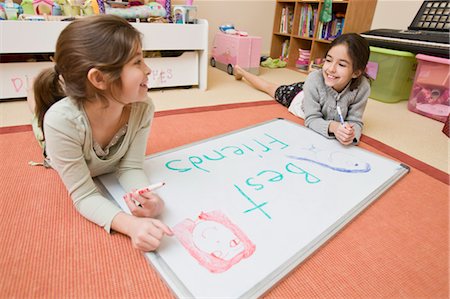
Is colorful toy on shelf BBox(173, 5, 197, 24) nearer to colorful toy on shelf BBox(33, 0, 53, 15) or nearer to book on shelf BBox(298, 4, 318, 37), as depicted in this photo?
colorful toy on shelf BBox(33, 0, 53, 15)

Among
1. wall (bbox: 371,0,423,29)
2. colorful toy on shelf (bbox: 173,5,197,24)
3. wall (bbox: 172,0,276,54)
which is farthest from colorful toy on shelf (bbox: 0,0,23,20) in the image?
wall (bbox: 371,0,423,29)

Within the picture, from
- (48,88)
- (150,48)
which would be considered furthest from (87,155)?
(150,48)

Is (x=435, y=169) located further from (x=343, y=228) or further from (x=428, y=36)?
(x=428, y=36)

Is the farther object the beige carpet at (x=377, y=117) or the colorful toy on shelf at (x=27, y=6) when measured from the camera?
the colorful toy on shelf at (x=27, y=6)

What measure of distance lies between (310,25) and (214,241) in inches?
89.5

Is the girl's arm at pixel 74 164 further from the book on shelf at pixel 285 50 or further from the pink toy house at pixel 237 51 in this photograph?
the book on shelf at pixel 285 50

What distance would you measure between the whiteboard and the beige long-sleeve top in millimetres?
53

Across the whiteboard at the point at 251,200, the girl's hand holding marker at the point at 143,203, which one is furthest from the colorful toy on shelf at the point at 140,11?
the girl's hand holding marker at the point at 143,203

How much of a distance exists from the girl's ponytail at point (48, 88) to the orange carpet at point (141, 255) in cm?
23

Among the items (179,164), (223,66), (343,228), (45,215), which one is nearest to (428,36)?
(223,66)

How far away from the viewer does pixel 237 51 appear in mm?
1987

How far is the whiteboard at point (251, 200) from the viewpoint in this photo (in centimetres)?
51

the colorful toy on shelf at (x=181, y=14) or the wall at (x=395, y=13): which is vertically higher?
the wall at (x=395, y=13)

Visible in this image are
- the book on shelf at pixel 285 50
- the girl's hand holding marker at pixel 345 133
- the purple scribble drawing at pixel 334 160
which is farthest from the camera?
the book on shelf at pixel 285 50
